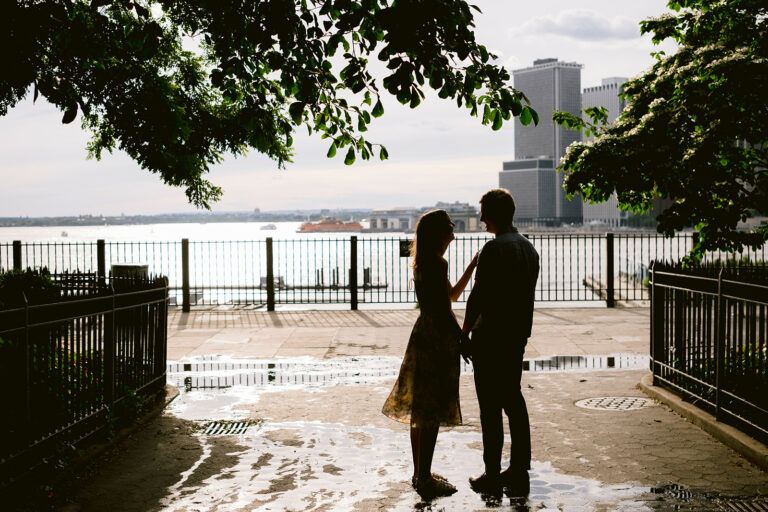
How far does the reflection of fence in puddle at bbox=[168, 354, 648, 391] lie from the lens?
9711mm

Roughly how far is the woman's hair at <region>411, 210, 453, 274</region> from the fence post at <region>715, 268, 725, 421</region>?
290 cm

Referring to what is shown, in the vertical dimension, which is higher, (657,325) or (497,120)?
(497,120)

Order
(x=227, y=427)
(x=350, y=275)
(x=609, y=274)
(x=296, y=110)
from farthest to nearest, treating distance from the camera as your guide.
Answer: (x=350, y=275) → (x=609, y=274) → (x=227, y=427) → (x=296, y=110)

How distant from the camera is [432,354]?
5.47 m

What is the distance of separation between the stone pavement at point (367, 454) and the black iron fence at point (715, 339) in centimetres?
37

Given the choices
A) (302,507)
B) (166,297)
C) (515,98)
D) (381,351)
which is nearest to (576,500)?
(302,507)

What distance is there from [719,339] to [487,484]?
9.10 feet

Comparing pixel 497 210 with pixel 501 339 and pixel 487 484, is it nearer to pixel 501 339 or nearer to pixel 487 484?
pixel 501 339

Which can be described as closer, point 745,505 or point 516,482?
point 745,505

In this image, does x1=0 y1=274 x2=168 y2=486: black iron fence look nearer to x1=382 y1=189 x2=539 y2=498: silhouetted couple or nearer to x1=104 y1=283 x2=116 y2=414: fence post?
x1=104 y1=283 x2=116 y2=414: fence post

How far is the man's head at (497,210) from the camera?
5.57 m

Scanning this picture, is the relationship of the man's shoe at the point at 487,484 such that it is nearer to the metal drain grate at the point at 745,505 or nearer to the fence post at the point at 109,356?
the metal drain grate at the point at 745,505

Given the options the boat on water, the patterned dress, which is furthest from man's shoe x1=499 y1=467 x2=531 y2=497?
the boat on water

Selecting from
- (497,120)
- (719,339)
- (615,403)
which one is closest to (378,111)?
(497,120)
